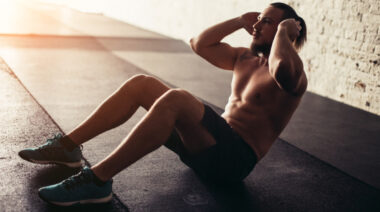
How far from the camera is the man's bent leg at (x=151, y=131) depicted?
188 cm

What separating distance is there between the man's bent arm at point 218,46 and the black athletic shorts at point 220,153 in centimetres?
44

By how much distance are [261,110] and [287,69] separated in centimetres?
26

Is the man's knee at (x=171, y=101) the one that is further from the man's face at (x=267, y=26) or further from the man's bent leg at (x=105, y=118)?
the man's face at (x=267, y=26)

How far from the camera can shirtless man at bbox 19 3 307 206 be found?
1.90 metres

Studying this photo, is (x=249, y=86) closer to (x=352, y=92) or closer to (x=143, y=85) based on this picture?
(x=143, y=85)

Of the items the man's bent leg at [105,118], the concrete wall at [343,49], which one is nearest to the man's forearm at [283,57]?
the man's bent leg at [105,118]

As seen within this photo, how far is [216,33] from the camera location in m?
2.46

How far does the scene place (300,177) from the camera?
8.74 ft

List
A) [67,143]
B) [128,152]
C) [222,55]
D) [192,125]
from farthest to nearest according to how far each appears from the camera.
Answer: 1. [222,55]
2. [67,143]
3. [192,125]
4. [128,152]

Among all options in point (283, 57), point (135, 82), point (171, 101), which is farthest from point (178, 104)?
point (283, 57)

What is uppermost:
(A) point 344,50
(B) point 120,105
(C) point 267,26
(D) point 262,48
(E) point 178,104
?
(C) point 267,26

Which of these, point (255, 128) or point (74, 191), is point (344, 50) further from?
point (74, 191)

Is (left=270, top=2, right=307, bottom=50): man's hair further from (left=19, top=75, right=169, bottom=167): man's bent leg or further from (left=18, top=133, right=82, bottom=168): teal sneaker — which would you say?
(left=18, top=133, right=82, bottom=168): teal sneaker

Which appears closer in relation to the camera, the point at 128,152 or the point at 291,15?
the point at 128,152
